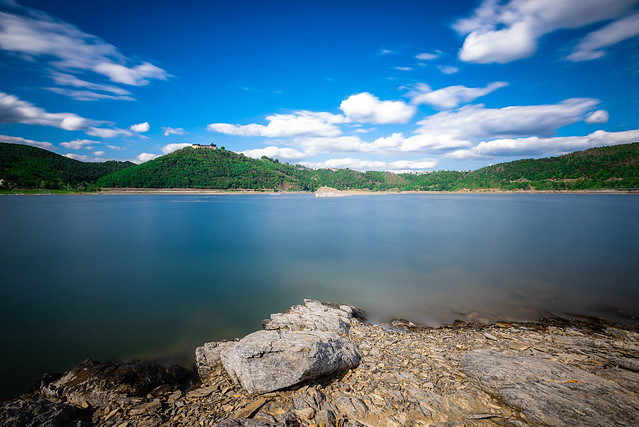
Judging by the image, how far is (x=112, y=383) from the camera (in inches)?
215

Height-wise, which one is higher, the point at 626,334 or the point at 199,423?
the point at 199,423

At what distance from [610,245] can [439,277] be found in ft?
63.2

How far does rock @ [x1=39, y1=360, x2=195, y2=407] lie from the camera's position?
5160mm

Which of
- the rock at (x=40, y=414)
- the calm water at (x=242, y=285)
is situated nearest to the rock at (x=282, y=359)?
the rock at (x=40, y=414)

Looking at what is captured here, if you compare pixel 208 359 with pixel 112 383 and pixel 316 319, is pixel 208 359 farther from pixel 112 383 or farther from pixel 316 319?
pixel 316 319

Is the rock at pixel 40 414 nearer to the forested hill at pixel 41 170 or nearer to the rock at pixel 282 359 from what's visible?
the rock at pixel 282 359

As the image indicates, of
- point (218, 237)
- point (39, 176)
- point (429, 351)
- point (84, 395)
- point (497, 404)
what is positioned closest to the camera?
point (497, 404)

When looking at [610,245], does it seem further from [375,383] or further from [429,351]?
[375,383]

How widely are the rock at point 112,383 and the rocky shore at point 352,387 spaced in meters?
0.02

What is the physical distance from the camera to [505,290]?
1237cm

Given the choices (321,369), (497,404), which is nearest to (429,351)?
(497,404)

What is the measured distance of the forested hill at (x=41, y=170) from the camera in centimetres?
10769

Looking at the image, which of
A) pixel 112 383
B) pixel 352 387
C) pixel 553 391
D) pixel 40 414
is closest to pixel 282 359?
pixel 352 387

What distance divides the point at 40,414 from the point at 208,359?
110 inches
